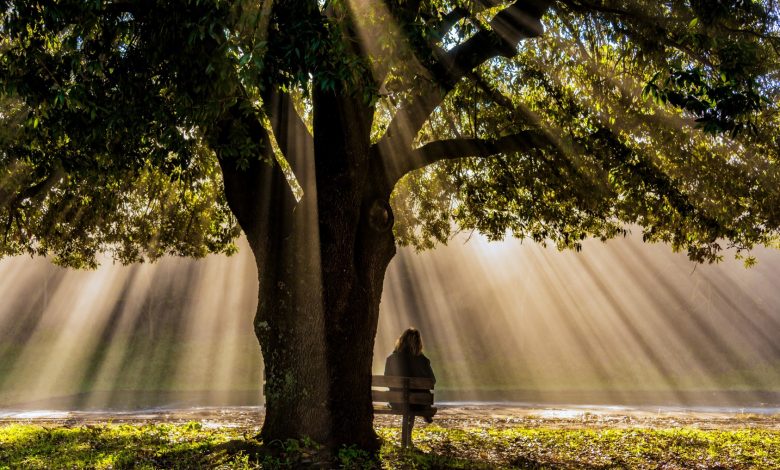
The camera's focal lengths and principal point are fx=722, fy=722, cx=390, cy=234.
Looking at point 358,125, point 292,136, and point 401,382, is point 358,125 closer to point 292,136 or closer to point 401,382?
point 292,136

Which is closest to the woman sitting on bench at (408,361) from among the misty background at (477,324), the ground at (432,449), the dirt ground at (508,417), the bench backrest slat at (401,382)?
the bench backrest slat at (401,382)

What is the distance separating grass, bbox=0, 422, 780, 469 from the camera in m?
9.74

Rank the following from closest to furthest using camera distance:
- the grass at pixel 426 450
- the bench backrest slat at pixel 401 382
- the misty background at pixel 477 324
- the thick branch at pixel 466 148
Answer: the grass at pixel 426 450, the thick branch at pixel 466 148, the bench backrest slat at pixel 401 382, the misty background at pixel 477 324

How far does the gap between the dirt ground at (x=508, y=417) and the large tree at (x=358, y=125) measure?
4785mm

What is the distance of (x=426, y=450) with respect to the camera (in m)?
11.4

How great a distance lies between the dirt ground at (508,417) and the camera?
18.2 metres

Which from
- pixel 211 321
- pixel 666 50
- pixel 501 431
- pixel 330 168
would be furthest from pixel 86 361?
pixel 666 50

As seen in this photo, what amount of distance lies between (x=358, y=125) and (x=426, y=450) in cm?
520

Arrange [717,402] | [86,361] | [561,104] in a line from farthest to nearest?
1. [86,361]
2. [717,402]
3. [561,104]

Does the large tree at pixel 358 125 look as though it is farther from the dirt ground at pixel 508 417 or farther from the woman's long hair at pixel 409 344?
the dirt ground at pixel 508 417

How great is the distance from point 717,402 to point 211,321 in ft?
105

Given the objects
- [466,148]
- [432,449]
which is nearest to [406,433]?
[432,449]

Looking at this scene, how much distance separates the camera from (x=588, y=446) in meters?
12.8

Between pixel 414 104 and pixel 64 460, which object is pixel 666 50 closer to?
pixel 414 104
